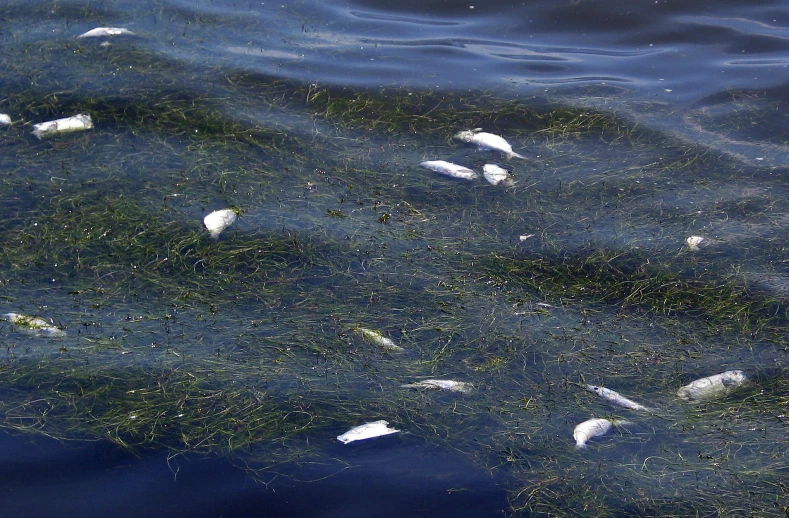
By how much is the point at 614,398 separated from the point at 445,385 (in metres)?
0.84

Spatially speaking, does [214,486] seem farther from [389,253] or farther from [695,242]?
[695,242]

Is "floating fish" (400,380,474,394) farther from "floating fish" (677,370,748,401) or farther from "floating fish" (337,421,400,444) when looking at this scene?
"floating fish" (677,370,748,401)

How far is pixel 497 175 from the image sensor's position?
5949 millimetres

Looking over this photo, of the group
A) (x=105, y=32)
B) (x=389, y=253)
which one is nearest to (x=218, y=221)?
(x=389, y=253)

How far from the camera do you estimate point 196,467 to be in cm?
374

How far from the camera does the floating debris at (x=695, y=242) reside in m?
5.32

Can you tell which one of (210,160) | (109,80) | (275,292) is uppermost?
(109,80)

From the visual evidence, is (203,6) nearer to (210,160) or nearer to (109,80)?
(109,80)

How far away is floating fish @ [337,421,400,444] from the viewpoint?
12.8 ft

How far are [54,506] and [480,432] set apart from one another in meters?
1.92

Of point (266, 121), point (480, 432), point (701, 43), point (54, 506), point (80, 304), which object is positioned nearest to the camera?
point (54, 506)

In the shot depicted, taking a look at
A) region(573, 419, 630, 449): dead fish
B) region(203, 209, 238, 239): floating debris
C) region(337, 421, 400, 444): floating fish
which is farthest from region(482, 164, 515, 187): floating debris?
region(337, 421, 400, 444): floating fish

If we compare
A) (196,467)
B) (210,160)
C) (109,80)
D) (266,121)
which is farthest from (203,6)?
(196,467)

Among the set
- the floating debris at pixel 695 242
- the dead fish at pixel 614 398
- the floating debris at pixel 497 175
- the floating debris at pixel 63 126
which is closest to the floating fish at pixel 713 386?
the dead fish at pixel 614 398
